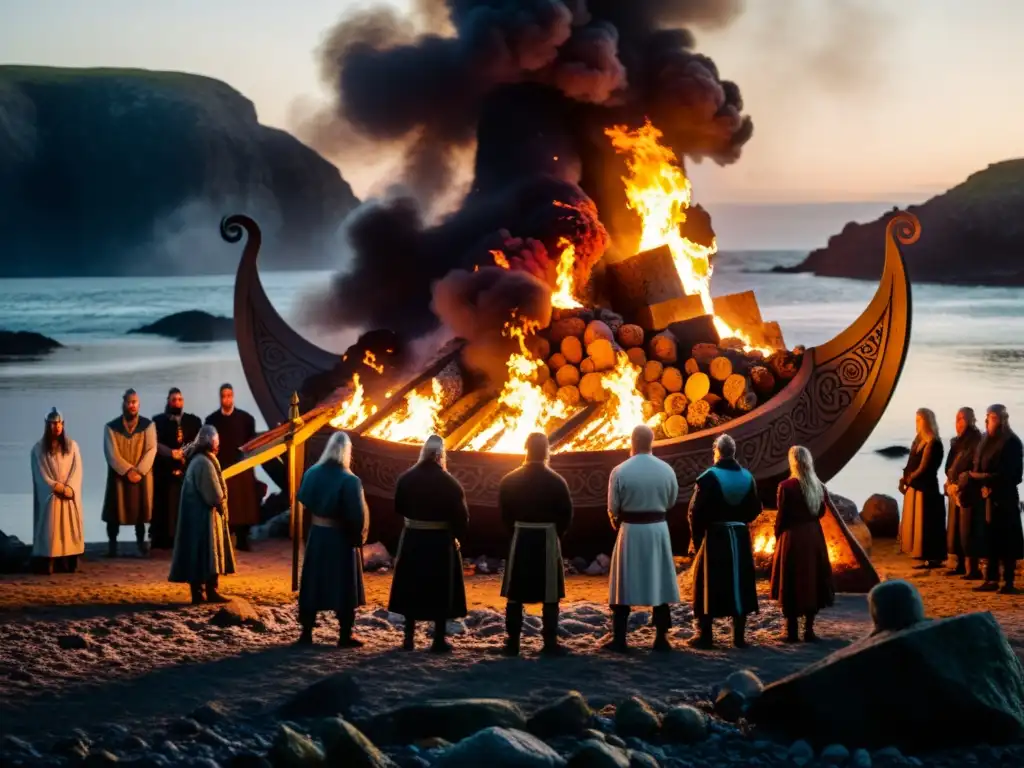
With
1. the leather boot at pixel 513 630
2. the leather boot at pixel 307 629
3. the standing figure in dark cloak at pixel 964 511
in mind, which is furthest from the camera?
the standing figure in dark cloak at pixel 964 511

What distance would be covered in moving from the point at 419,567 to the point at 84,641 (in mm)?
2336

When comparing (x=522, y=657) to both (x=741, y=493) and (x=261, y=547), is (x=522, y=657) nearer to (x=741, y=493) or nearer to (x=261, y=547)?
(x=741, y=493)

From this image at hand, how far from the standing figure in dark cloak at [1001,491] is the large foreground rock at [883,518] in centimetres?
301

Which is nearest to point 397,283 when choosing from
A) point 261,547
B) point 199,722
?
point 261,547

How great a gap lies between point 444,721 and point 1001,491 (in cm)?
606

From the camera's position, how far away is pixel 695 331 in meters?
15.0

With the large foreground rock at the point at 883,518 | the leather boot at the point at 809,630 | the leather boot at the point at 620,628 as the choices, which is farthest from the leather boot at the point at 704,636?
the large foreground rock at the point at 883,518

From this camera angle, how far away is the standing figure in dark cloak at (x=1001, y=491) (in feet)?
41.0

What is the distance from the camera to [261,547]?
15.2 meters

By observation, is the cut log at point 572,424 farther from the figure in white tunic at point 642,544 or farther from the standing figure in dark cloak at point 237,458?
the figure in white tunic at point 642,544

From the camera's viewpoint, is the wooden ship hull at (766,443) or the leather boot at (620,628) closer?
the leather boot at (620,628)

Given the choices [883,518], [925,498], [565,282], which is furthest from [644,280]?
[925,498]

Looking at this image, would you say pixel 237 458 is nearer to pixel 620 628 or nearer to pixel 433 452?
pixel 433 452

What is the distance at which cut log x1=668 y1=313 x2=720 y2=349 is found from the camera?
587 inches
